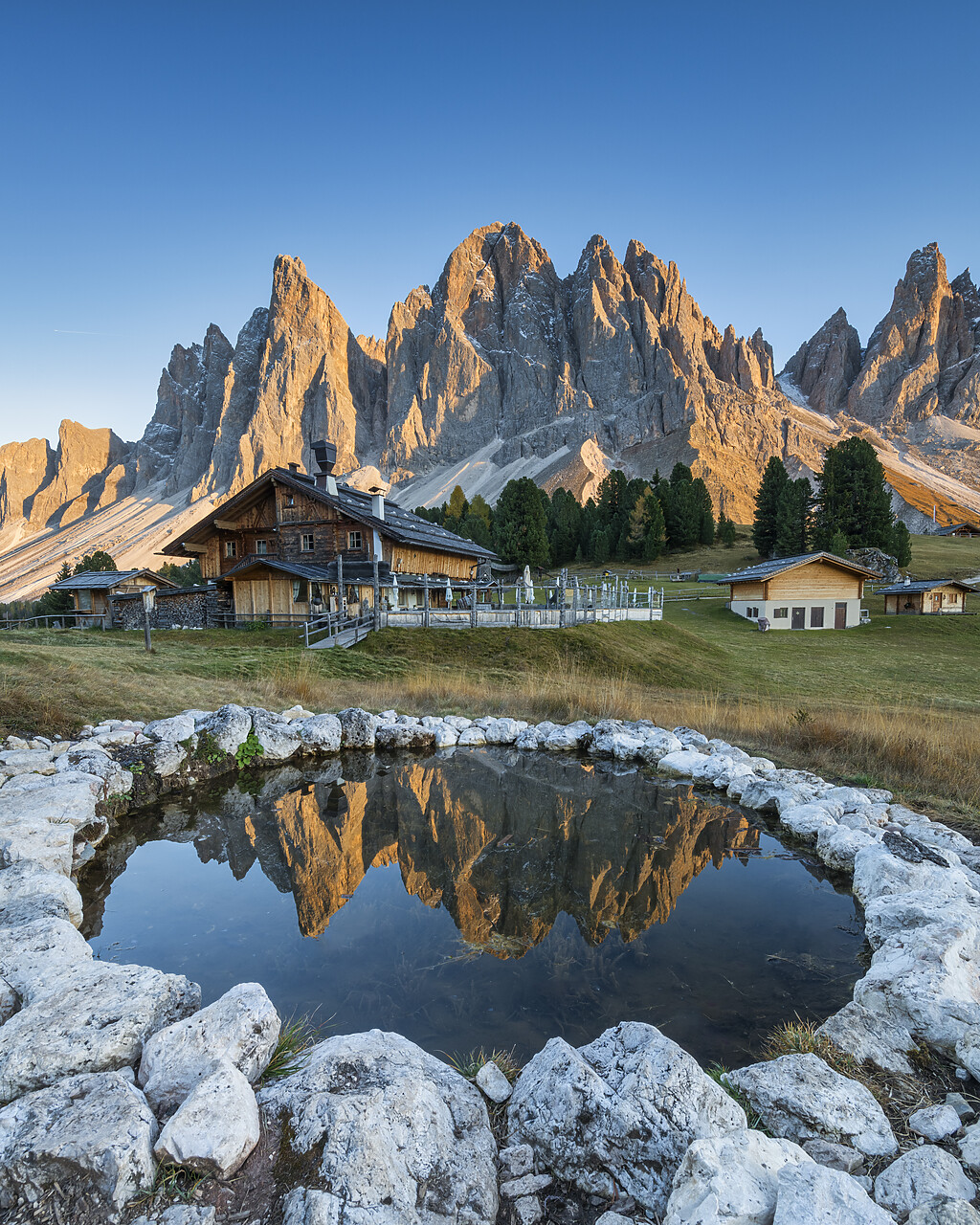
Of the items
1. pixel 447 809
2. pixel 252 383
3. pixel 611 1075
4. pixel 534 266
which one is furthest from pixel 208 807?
pixel 534 266

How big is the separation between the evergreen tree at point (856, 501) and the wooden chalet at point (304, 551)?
4499 centimetres

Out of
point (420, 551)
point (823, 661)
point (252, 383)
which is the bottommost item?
point (823, 661)

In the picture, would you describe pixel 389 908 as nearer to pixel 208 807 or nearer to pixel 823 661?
pixel 208 807

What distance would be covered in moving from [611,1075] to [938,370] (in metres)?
246

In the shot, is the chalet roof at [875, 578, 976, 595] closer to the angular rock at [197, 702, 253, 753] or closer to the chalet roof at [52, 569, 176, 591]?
the angular rock at [197, 702, 253, 753]

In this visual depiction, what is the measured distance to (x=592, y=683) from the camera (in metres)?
17.7

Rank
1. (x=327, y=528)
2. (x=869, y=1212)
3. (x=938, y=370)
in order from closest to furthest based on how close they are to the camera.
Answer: (x=869, y=1212)
(x=327, y=528)
(x=938, y=370)

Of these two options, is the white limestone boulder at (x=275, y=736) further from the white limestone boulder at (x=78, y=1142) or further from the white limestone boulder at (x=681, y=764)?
the white limestone boulder at (x=78, y=1142)

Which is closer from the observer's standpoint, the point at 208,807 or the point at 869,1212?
the point at 869,1212

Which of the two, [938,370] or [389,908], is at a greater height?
[938,370]

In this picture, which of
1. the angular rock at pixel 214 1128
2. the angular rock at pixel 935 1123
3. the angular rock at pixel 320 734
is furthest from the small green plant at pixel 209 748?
the angular rock at pixel 935 1123

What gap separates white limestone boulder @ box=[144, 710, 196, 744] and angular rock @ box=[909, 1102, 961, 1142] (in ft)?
33.6

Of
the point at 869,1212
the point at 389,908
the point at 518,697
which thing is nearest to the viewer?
the point at 869,1212

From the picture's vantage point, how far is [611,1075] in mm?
3455
